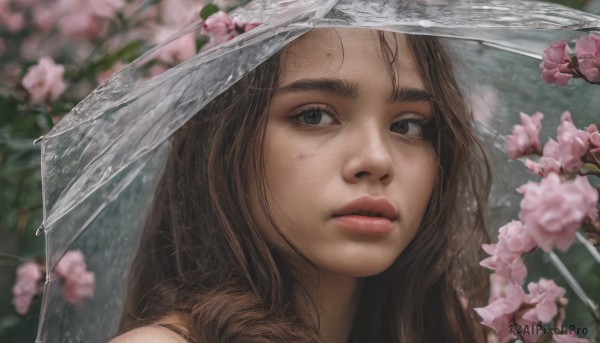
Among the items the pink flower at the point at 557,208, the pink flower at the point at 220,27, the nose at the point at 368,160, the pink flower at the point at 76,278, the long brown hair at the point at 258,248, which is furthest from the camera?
the pink flower at the point at 76,278

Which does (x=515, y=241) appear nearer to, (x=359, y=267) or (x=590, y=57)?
(x=590, y=57)

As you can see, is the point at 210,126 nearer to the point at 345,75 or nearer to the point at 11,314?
the point at 345,75

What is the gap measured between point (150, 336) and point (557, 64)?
0.97 metres

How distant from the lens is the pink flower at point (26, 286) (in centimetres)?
266

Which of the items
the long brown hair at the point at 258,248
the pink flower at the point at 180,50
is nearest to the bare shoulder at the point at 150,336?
the long brown hair at the point at 258,248

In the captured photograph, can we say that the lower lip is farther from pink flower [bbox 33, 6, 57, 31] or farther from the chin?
pink flower [bbox 33, 6, 57, 31]

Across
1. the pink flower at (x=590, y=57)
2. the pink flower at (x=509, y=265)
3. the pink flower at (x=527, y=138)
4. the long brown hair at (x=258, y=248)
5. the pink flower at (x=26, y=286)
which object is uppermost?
the pink flower at (x=590, y=57)

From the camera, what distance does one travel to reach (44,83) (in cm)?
279

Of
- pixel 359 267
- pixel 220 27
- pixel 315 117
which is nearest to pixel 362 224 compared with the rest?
pixel 359 267

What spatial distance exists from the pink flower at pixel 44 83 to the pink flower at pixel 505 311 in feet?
5.49

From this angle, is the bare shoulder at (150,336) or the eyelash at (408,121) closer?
the bare shoulder at (150,336)

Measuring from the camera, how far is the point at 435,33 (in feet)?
→ 5.44

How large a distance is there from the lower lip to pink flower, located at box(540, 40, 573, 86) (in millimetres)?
473

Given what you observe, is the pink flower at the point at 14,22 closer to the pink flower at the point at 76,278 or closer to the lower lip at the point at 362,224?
the pink flower at the point at 76,278
